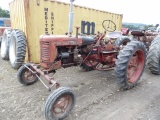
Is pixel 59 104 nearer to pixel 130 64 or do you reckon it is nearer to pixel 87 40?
pixel 87 40

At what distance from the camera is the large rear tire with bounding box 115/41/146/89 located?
11.4ft

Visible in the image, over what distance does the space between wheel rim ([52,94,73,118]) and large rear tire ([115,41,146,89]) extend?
1.24 meters

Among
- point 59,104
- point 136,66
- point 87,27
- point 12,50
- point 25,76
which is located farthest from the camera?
point 87,27

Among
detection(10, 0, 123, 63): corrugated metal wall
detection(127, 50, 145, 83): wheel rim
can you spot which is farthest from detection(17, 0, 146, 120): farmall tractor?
detection(10, 0, 123, 63): corrugated metal wall

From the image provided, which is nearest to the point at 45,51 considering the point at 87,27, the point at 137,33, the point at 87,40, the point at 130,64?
the point at 87,40

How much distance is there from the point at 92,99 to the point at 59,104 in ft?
3.16

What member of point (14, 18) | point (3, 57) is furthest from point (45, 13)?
point (3, 57)

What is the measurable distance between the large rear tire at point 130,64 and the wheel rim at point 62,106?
4.07 ft

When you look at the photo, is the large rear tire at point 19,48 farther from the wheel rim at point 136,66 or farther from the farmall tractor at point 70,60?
the wheel rim at point 136,66

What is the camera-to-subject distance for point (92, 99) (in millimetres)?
3471

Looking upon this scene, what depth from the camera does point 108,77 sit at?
4793 millimetres

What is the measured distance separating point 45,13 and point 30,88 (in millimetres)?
3004

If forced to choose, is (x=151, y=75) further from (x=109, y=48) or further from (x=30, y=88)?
(x=30, y=88)

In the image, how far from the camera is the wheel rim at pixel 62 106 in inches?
106
